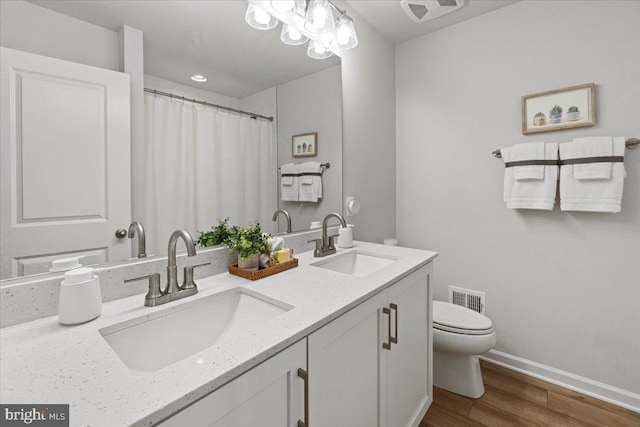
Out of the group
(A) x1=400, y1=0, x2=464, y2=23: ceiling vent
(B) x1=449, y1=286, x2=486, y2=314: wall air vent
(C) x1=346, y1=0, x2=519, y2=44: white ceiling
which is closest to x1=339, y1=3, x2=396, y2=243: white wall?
(C) x1=346, y1=0, x2=519, y2=44: white ceiling

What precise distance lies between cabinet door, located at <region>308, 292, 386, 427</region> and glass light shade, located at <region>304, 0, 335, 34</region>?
4.85ft

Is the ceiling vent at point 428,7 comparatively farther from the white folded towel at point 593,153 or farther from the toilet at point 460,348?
the toilet at point 460,348

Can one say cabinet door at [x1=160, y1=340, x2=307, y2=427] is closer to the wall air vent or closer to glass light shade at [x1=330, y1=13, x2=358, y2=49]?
glass light shade at [x1=330, y1=13, x2=358, y2=49]

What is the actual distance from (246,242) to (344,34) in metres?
1.40

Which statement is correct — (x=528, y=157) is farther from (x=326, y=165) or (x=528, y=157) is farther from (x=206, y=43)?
(x=206, y=43)

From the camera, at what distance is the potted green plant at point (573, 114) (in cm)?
171

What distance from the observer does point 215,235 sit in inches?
48.8

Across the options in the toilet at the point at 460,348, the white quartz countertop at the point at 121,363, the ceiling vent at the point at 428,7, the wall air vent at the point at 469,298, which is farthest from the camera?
the wall air vent at the point at 469,298

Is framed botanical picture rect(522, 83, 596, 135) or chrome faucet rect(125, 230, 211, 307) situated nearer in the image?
chrome faucet rect(125, 230, 211, 307)

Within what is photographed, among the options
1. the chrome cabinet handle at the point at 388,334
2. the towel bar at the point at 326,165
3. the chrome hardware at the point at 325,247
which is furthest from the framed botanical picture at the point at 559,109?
the chrome cabinet handle at the point at 388,334

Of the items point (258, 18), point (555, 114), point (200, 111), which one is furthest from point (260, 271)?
point (555, 114)

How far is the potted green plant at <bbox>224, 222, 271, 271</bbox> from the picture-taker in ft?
3.83

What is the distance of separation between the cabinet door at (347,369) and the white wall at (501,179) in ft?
4.64

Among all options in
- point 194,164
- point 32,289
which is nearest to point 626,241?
point 194,164
